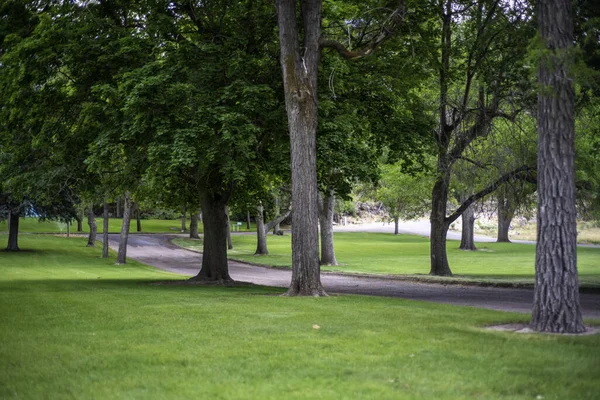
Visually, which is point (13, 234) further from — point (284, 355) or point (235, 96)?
point (284, 355)

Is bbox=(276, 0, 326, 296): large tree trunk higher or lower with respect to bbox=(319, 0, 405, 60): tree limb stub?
lower

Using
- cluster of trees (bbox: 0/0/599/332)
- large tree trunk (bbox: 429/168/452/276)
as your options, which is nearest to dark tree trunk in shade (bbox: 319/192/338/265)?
large tree trunk (bbox: 429/168/452/276)

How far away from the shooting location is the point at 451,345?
334 inches

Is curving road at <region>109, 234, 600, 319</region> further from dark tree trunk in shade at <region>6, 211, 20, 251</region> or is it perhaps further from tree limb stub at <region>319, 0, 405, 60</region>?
dark tree trunk in shade at <region>6, 211, 20, 251</region>

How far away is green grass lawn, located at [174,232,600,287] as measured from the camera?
106ft

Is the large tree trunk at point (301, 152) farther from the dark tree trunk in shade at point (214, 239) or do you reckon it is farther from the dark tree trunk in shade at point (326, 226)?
the dark tree trunk in shade at point (326, 226)

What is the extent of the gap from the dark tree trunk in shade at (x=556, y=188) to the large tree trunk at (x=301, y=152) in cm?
670

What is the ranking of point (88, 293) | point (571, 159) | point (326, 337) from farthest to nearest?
point (88, 293)
point (571, 159)
point (326, 337)

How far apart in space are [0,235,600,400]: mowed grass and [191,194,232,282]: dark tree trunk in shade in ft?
35.4

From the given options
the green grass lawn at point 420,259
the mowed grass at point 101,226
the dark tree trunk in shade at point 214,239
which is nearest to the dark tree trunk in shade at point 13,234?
the green grass lawn at point 420,259

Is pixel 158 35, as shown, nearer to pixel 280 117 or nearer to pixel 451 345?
pixel 280 117

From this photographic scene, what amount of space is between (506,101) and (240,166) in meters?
11.2

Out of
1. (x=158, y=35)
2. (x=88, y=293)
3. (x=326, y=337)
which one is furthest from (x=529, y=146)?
(x=326, y=337)

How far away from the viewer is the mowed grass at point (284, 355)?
6379mm
